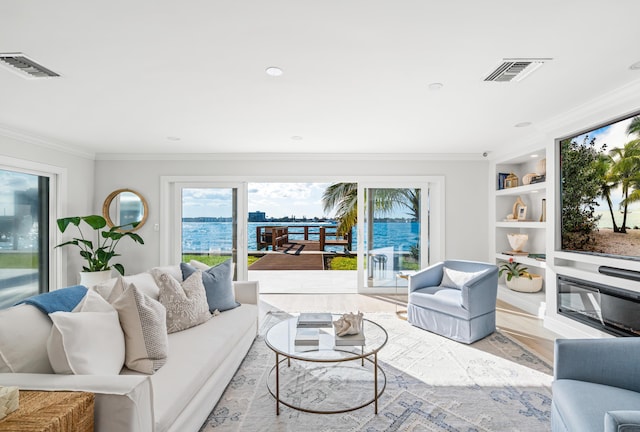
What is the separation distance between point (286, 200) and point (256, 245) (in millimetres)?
1897

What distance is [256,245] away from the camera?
10.8 metres

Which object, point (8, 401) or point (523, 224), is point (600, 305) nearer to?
point (523, 224)

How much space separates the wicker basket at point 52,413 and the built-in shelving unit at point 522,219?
4.55 m

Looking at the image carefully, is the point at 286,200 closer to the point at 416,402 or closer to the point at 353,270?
the point at 353,270

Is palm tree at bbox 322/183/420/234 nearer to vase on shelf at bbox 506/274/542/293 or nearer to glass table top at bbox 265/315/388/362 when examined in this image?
vase on shelf at bbox 506/274/542/293

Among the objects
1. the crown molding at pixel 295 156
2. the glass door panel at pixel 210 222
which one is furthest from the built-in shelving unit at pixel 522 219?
the glass door panel at pixel 210 222

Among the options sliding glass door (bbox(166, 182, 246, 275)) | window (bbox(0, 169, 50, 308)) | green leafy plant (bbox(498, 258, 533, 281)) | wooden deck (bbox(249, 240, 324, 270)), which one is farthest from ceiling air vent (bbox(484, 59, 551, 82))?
wooden deck (bbox(249, 240, 324, 270))

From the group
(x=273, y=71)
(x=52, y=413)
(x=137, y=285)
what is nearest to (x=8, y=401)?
(x=52, y=413)

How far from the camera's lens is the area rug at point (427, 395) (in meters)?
2.05

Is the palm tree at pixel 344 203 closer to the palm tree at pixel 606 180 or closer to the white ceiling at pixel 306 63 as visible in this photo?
the white ceiling at pixel 306 63

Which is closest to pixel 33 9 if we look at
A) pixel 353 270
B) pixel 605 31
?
pixel 605 31

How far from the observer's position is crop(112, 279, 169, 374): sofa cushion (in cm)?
183

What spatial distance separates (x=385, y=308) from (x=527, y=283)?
1.98 meters

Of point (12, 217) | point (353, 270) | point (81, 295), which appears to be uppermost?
point (12, 217)
